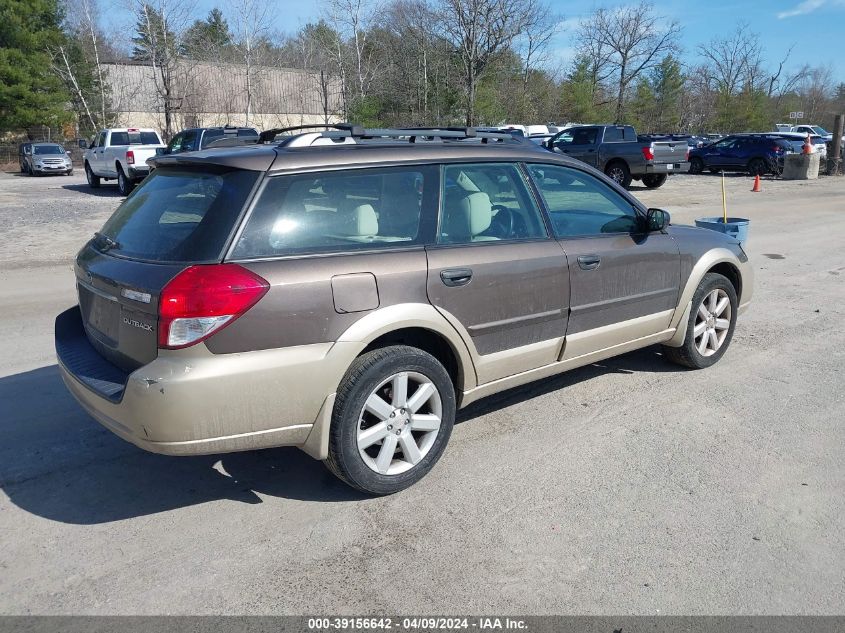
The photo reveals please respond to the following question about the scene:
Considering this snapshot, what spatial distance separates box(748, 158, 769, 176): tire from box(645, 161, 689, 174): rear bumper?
29.8 feet

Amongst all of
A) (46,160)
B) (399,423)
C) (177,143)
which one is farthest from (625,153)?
(46,160)

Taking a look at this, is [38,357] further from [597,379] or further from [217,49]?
[217,49]

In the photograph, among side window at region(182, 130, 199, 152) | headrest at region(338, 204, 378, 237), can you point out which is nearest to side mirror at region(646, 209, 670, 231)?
headrest at region(338, 204, 378, 237)

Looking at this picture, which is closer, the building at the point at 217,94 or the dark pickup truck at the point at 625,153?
the dark pickup truck at the point at 625,153

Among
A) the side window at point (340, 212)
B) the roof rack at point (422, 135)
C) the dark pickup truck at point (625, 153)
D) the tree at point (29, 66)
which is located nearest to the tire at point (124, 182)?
the dark pickup truck at point (625, 153)

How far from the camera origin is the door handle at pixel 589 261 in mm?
4422

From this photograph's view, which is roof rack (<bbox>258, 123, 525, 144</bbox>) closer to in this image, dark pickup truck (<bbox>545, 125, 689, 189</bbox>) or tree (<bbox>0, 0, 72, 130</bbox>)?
dark pickup truck (<bbox>545, 125, 689, 189</bbox>)

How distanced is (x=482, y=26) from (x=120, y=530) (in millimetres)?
36025

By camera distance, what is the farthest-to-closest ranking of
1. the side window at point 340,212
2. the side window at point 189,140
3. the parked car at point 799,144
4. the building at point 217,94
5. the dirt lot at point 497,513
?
the building at point 217,94 → the parked car at point 799,144 → the side window at point 189,140 → the side window at point 340,212 → the dirt lot at point 497,513

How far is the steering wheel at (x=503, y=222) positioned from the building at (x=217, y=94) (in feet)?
146

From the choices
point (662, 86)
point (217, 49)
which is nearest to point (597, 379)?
point (217, 49)

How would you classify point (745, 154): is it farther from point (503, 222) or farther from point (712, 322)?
point (503, 222)

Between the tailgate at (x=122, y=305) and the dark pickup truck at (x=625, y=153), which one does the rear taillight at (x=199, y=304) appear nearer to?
the tailgate at (x=122, y=305)

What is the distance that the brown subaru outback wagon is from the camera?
3.19 metres
